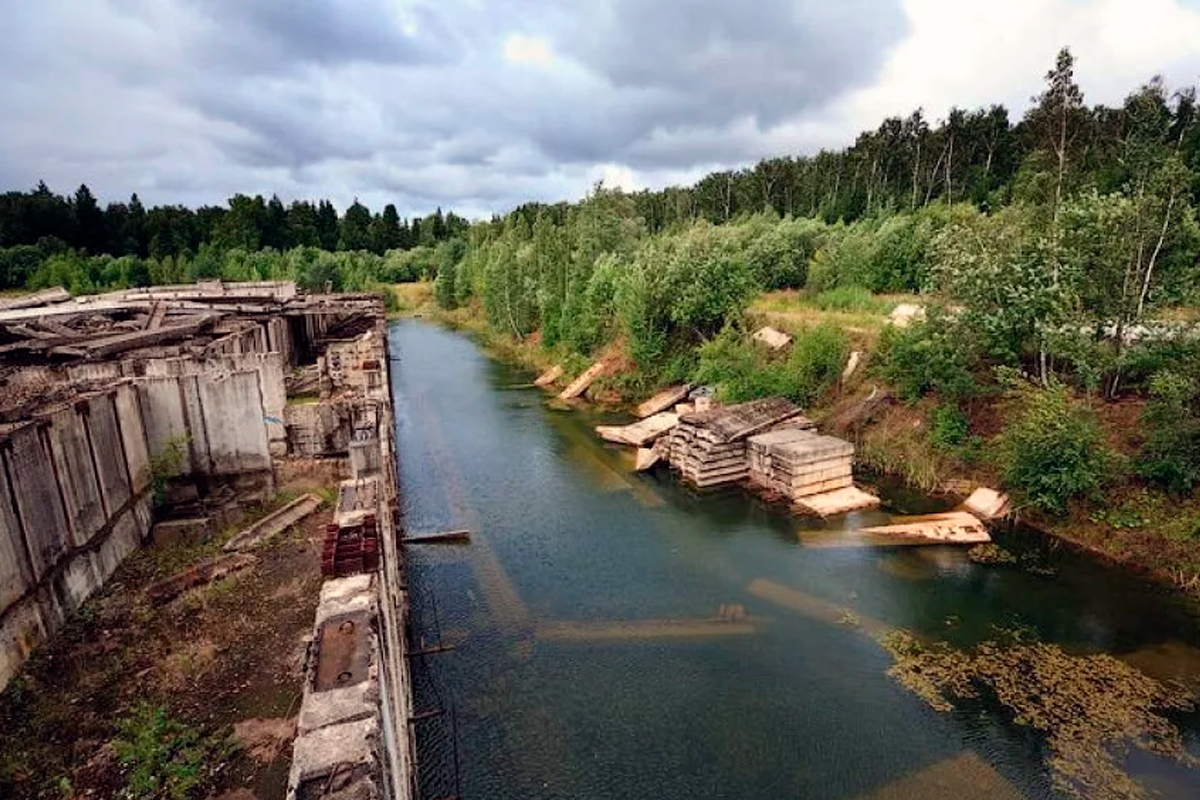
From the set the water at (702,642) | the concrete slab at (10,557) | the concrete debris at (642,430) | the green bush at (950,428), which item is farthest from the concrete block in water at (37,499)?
the green bush at (950,428)

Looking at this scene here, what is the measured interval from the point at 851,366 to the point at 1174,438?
410 inches

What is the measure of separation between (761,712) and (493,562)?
24.3 ft

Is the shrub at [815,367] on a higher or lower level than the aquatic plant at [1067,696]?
higher

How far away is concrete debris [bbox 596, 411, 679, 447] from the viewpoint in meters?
24.8

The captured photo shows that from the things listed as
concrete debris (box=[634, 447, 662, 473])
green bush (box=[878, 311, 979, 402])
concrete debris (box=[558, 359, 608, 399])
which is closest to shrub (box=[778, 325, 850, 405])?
green bush (box=[878, 311, 979, 402])

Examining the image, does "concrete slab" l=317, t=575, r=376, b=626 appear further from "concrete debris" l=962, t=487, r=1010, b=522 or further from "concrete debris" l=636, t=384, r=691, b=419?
"concrete debris" l=636, t=384, r=691, b=419

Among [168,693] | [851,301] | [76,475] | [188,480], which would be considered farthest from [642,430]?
[168,693]

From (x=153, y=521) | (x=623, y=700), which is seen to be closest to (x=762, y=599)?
(x=623, y=700)

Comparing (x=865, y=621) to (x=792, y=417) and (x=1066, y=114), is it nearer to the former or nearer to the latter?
(x=792, y=417)

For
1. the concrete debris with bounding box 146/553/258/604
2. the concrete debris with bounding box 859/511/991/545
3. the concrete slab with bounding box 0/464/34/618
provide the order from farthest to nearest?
the concrete debris with bounding box 859/511/991/545 < the concrete debris with bounding box 146/553/258/604 < the concrete slab with bounding box 0/464/34/618

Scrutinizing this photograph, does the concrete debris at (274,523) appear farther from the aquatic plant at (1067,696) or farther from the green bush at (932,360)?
the green bush at (932,360)

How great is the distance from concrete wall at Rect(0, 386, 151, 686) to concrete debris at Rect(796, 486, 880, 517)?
50.8ft

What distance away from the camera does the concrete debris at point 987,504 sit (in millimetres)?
17750

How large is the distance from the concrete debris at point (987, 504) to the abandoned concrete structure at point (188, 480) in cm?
1481
